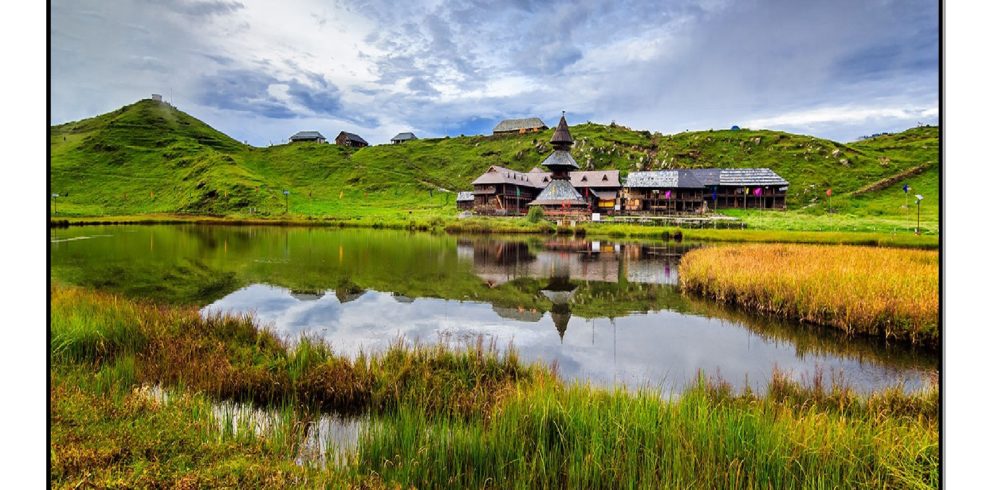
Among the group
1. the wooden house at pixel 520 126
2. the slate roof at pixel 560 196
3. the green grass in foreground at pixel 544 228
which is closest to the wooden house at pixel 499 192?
the slate roof at pixel 560 196

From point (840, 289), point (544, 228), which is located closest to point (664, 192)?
point (544, 228)

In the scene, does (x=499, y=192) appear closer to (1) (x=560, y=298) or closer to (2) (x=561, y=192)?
(2) (x=561, y=192)

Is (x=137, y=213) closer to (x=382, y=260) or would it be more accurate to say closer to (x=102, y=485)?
(x=382, y=260)

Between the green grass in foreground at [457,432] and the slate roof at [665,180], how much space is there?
6850 cm

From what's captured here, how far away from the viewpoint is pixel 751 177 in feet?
241

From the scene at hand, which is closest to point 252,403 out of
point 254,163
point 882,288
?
point 882,288

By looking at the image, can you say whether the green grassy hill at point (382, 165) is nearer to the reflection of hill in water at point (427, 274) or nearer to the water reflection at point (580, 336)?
the reflection of hill in water at point (427, 274)

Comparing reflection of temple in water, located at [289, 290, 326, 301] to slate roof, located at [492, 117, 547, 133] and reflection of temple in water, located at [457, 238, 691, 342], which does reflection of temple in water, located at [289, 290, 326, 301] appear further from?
slate roof, located at [492, 117, 547, 133]

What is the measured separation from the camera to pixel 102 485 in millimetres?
3543

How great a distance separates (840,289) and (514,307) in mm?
11012

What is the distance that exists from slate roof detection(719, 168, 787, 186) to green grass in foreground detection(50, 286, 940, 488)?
75.4m

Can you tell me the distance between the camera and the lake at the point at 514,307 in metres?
10.5

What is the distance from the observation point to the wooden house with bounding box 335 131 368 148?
144 m
